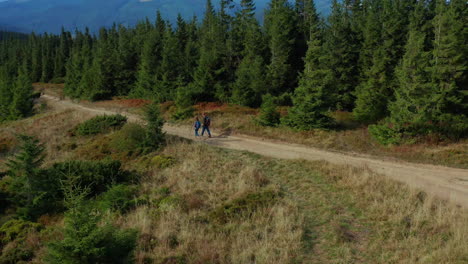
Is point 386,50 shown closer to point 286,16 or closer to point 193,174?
point 286,16

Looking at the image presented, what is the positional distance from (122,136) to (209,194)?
430 inches

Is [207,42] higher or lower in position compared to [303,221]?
higher

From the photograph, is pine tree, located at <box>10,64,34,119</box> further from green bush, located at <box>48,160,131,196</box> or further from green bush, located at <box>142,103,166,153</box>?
green bush, located at <box>48,160,131,196</box>

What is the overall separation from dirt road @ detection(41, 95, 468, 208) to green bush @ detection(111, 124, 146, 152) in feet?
14.3

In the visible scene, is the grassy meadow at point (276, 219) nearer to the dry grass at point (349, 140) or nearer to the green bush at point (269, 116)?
the dry grass at point (349, 140)

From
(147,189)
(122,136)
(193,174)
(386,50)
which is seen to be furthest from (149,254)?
(386,50)

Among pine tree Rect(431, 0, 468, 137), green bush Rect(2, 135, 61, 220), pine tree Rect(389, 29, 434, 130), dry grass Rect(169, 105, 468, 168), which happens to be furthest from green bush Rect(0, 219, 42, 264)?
pine tree Rect(431, 0, 468, 137)

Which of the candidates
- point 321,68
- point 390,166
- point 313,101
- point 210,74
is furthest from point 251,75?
point 390,166

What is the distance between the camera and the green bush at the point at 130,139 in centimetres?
1892

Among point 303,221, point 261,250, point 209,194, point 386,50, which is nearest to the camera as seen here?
point 261,250

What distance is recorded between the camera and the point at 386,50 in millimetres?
32375

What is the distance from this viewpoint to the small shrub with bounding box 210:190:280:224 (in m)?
9.42

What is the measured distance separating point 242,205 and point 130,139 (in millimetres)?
12048

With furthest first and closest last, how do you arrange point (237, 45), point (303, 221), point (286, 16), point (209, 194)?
1. point (237, 45)
2. point (286, 16)
3. point (209, 194)
4. point (303, 221)
